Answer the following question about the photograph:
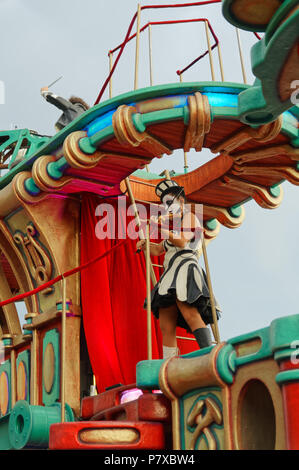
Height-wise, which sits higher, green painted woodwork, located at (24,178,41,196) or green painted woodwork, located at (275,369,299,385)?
green painted woodwork, located at (24,178,41,196)

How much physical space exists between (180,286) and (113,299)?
148 cm

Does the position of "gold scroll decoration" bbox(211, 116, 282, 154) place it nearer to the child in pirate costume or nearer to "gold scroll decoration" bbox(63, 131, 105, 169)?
the child in pirate costume

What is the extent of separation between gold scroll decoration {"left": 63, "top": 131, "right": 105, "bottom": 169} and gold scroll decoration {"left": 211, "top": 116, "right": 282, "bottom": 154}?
117 centimetres

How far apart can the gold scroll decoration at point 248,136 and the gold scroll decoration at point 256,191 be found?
0.94 m

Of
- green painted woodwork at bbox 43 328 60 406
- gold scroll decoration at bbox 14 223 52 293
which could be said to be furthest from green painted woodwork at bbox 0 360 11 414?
gold scroll decoration at bbox 14 223 52 293

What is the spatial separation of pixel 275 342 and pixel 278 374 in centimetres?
20

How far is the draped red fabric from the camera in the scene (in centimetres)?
764

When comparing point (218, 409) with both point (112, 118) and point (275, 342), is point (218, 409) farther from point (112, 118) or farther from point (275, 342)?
point (112, 118)

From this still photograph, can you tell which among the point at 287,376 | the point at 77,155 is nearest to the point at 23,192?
the point at 77,155

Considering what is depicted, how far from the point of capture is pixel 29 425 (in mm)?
6758

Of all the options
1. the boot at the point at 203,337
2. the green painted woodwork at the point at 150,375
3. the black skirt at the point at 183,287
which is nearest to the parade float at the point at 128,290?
the green painted woodwork at the point at 150,375

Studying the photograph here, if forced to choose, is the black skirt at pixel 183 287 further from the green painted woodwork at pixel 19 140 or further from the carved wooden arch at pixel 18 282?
the green painted woodwork at pixel 19 140

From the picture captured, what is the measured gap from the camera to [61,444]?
5.46 meters
